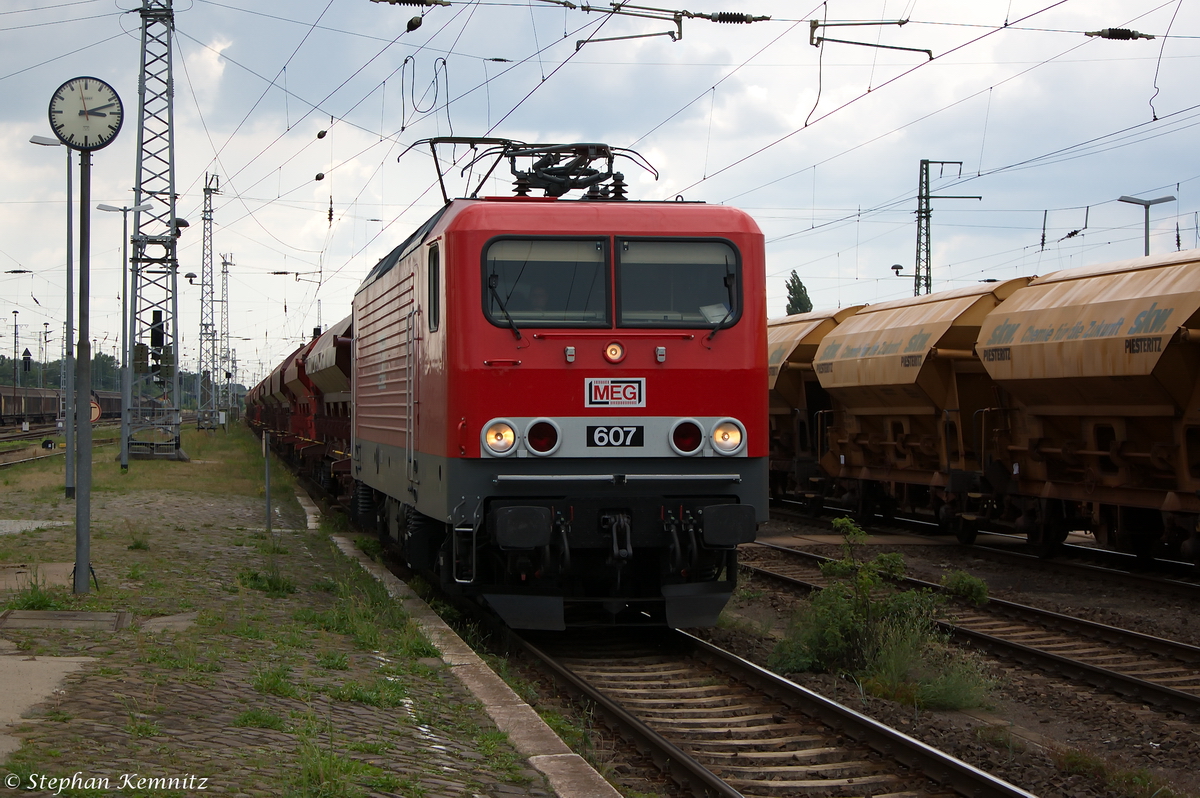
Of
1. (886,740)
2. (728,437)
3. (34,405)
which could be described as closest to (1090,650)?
(728,437)

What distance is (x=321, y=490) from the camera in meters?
26.4

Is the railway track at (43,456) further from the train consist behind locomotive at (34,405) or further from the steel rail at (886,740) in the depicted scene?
the steel rail at (886,740)

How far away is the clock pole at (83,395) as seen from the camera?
1001cm

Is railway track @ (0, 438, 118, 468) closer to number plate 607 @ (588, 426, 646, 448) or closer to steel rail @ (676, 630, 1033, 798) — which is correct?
number plate 607 @ (588, 426, 646, 448)

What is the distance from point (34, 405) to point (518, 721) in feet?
272

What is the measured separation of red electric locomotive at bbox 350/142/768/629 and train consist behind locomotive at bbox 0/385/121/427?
57.9m

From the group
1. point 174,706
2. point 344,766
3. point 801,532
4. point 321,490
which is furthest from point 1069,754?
point 321,490

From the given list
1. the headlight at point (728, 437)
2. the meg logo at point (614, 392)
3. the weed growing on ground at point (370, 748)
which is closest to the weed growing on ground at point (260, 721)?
the weed growing on ground at point (370, 748)

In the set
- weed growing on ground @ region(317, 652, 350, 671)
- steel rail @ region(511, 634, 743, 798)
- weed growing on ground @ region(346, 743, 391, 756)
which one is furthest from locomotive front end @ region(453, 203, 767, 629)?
weed growing on ground @ region(346, 743, 391, 756)

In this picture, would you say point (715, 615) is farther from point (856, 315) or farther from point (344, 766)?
point (856, 315)

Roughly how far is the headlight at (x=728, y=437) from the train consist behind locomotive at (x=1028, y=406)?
5.71m

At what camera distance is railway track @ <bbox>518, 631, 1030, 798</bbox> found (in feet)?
19.2

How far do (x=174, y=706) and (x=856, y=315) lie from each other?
15.4 meters

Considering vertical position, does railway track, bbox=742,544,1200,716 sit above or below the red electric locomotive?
below
